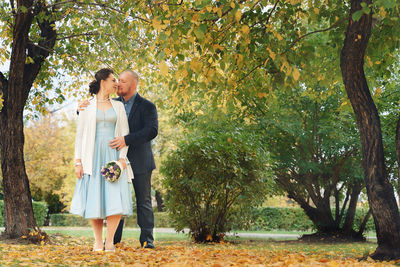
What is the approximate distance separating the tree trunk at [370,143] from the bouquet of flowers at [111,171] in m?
3.21

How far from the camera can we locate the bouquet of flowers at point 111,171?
17.1 ft

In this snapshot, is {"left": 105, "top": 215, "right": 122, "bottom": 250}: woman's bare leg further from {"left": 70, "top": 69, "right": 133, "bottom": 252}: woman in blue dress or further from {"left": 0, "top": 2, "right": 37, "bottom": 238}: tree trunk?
{"left": 0, "top": 2, "right": 37, "bottom": 238}: tree trunk

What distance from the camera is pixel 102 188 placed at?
5.35 meters

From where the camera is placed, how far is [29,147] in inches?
1123

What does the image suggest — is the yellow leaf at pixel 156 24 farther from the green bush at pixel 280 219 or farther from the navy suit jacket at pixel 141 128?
the green bush at pixel 280 219

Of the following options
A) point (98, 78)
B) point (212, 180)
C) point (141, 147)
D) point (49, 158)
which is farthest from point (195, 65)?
point (49, 158)

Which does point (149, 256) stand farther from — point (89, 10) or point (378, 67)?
point (89, 10)

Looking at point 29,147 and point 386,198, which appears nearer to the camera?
point 386,198

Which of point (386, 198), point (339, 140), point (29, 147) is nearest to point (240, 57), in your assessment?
point (386, 198)

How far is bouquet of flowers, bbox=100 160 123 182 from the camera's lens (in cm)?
521

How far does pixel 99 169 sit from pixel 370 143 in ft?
11.5

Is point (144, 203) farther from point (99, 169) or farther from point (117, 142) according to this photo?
point (117, 142)

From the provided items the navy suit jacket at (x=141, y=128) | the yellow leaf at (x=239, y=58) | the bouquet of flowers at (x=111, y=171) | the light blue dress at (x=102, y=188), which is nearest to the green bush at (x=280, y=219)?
the navy suit jacket at (x=141, y=128)

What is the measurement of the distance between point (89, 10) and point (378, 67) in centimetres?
647
